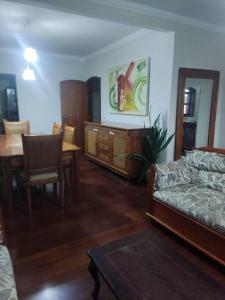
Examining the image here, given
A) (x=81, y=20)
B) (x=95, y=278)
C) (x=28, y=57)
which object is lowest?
(x=95, y=278)

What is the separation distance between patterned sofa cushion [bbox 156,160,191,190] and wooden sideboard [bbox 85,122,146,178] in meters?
1.26

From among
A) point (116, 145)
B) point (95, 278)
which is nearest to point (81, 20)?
point (116, 145)

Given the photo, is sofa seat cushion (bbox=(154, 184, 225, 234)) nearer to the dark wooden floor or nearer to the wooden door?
the dark wooden floor

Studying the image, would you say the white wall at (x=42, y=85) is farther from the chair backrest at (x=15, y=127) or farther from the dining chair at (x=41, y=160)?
the dining chair at (x=41, y=160)

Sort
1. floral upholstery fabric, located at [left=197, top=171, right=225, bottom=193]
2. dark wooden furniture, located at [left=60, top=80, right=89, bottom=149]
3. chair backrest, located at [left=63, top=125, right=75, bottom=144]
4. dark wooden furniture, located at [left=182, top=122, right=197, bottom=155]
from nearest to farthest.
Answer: floral upholstery fabric, located at [left=197, top=171, right=225, bottom=193], chair backrest, located at [left=63, top=125, right=75, bottom=144], dark wooden furniture, located at [left=182, top=122, right=197, bottom=155], dark wooden furniture, located at [left=60, top=80, right=89, bottom=149]

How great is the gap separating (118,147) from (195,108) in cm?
150

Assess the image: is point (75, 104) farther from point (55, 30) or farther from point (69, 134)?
point (69, 134)

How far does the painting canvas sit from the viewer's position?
388 centimetres

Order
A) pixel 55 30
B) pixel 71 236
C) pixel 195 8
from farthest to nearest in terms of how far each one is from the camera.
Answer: pixel 55 30 → pixel 195 8 → pixel 71 236

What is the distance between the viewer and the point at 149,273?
1.24m

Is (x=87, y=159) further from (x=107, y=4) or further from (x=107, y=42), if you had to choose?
(x=107, y=4)

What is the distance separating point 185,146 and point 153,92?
1093mm

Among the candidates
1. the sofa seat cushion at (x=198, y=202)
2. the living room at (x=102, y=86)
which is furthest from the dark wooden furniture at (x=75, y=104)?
the sofa seat cushion at (x=198, y=202)

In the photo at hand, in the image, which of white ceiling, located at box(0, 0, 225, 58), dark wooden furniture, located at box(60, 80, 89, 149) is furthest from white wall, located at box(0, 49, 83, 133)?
white ceiling, located at box(0, 0, 225, 58)
